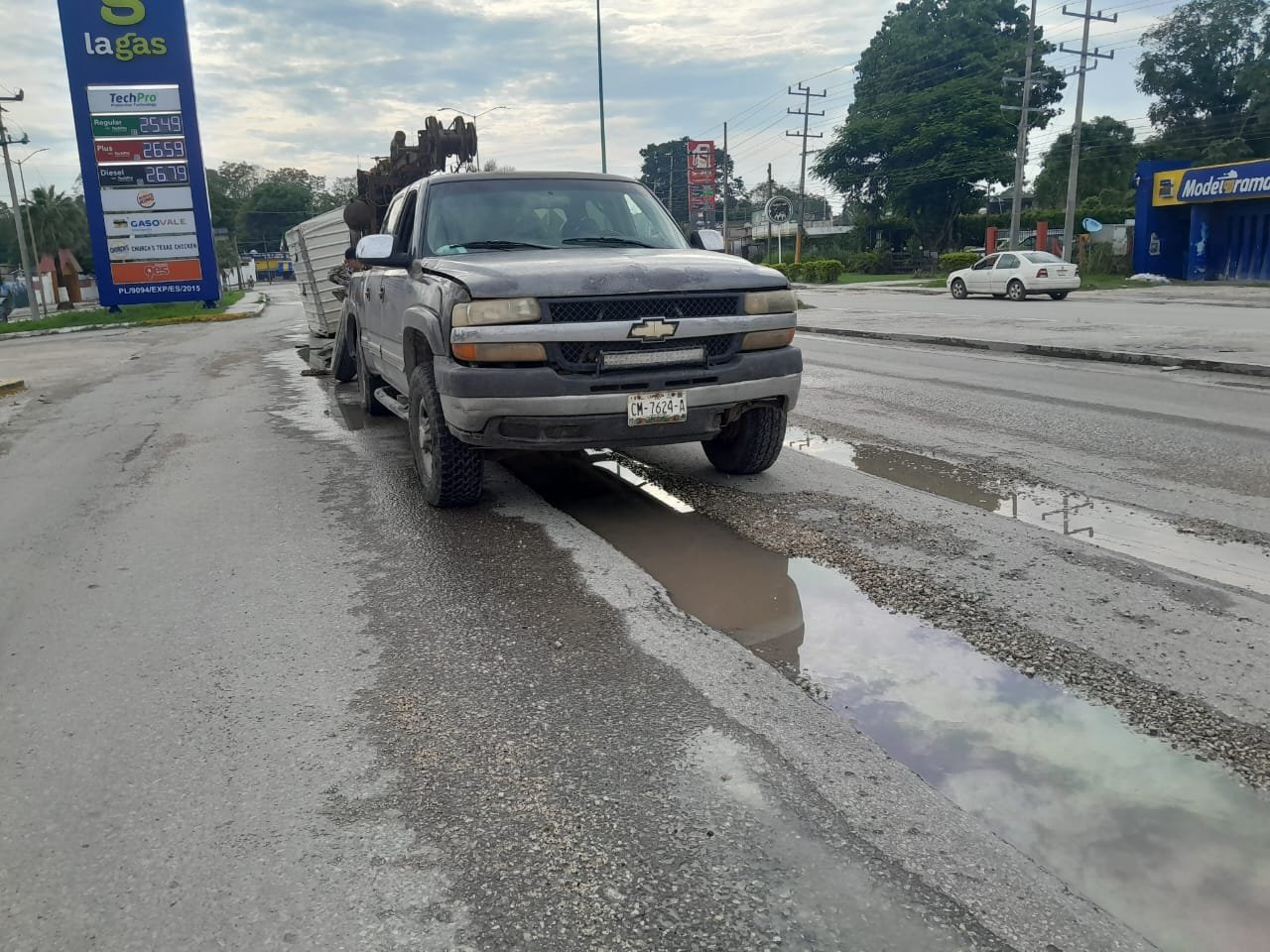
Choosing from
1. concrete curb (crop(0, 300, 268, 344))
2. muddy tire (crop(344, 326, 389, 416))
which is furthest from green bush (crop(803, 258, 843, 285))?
muddy tire (crop(344, 326, 389, 416))

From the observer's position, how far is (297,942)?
223cm

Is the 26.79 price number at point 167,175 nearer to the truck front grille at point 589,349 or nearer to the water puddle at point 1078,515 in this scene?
the water puddle at point 1078,515

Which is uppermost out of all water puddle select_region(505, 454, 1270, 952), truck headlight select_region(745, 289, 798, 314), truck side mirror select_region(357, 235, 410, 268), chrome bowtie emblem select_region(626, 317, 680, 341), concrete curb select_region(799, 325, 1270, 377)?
truck side mirror select_region(357, 235, 410, 268)

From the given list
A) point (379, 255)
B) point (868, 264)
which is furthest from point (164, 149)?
point (868, 264)

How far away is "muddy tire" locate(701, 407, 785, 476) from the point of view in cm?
627

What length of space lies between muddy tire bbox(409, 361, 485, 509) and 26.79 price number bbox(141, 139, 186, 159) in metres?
29.5

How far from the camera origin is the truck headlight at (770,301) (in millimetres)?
5648

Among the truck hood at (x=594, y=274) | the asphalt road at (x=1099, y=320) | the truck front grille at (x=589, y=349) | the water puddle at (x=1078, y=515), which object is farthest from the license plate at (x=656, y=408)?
the asphalt road at (x=1099, y=320)

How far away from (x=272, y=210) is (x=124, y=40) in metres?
105

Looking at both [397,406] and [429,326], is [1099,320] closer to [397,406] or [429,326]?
[397,406]

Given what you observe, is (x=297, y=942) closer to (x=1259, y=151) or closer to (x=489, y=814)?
(x=489, y=814)

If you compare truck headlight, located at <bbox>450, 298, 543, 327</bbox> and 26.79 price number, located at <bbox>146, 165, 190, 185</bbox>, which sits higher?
26.79 price number, located at <bbox>146, 165, 190, 185</bbox>

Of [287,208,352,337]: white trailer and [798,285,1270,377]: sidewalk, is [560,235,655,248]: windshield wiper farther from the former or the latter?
[287,208,352,337]: white trailer

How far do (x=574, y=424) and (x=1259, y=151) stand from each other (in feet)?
232
